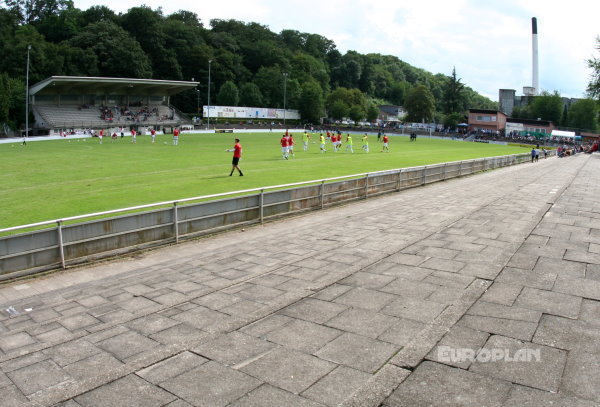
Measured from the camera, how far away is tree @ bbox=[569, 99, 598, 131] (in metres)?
112

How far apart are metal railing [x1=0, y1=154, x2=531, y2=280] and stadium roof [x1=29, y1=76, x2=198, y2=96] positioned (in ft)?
184

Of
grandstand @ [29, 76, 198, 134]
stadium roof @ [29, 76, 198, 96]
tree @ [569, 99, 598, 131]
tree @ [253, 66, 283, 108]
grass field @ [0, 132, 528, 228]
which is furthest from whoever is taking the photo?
tree @ [253, 66, 283, 108]

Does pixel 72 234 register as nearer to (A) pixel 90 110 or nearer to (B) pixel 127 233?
(B) pixel 127 233

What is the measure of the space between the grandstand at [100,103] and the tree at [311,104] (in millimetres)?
31115

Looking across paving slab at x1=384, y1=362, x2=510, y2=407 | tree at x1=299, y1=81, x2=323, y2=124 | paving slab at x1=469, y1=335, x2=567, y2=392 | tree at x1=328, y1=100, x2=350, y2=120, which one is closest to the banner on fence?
tree at x1=299, y1=81, x2=323, y2=124

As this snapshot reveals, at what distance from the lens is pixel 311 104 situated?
106 metres

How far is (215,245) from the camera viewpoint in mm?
11117

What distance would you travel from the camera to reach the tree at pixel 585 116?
11150cm

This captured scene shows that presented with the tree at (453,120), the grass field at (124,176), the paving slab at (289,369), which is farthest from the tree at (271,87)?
the paving slab at (289,369)

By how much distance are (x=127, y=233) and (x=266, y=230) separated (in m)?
3.60

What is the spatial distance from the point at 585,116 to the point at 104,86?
335 ft

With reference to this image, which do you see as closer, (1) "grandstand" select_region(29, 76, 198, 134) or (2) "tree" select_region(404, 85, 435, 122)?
(1) "grandstand" select_region(29, 76, 198, 134)

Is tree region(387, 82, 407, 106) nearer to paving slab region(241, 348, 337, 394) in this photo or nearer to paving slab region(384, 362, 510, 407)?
paving slab region(241, 348, 337, 394)

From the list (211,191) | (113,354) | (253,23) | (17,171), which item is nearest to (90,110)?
(17,171)
